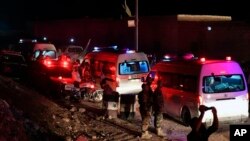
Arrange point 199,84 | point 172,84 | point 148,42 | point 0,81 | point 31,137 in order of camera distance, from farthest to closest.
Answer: point 148,42, point 0,81, point 172,84, point 199,84, point 31,137

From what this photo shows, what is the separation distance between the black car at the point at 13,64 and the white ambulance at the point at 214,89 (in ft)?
40.3

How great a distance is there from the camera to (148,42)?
39344 mm

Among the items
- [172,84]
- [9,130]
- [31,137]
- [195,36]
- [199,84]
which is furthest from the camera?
[195,36]

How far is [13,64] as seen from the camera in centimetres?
2480

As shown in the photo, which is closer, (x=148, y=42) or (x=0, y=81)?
(x=0, y=81)

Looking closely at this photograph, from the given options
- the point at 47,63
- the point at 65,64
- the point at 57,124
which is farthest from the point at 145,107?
the point at 47,63

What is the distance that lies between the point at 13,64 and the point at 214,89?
13917 mm

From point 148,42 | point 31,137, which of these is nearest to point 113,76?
point 31,137

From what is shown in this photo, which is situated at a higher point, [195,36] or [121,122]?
[195,36]

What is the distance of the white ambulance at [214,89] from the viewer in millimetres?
13336

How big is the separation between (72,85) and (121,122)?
4.18 metres

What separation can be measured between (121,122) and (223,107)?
3260 millimetres

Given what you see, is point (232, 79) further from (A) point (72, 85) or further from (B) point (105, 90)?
(A) point (72, 85)

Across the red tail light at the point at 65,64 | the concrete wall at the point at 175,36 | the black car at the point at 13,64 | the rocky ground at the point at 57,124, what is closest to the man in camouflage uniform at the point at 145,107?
the rocky ground at the point at 57,124
